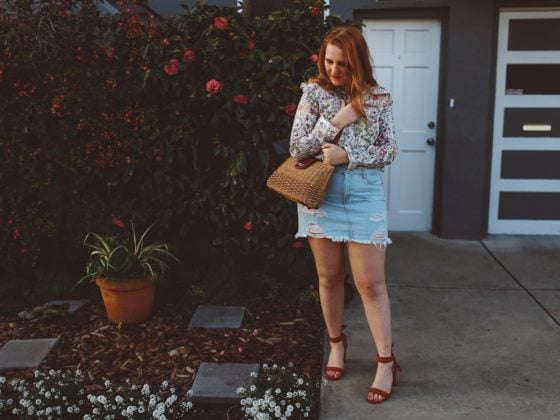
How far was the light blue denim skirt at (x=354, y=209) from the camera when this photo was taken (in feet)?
10.0

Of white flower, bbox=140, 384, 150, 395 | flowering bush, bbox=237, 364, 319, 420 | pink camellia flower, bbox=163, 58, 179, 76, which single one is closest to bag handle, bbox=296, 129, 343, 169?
flowering bush, bbox=237, 364, 319, 420

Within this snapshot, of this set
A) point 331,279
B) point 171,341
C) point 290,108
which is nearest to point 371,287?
point 331,279

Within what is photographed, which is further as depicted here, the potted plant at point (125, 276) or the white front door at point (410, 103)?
the white front door at point (410, 103)

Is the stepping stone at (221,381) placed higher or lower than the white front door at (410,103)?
lower

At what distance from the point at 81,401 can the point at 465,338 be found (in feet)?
7.55

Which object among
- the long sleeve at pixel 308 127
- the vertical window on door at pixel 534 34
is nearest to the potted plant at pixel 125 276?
the long sleeve at pixel 308 127

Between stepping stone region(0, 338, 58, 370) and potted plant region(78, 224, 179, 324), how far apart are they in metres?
0.44

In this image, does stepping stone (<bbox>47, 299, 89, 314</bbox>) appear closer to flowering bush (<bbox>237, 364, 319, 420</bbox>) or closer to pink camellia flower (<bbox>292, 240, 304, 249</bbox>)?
pink camellia flower (<bbox>292, 240, 304, 249</bbox>)

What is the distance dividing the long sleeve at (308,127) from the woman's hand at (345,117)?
0.06 m

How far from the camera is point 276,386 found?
317 centimetres

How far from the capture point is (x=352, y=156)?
118 inches

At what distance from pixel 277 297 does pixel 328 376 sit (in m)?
1.32

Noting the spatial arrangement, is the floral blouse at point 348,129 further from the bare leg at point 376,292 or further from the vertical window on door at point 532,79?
the vertical window on door at point 532,79

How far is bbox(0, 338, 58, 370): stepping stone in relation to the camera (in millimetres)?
3688
